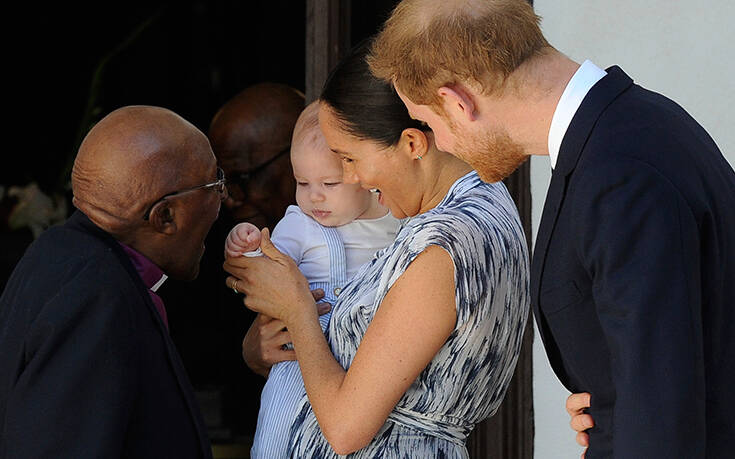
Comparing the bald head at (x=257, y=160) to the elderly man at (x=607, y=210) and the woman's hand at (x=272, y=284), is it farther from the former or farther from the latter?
the elderly man at (x=607, y=210)

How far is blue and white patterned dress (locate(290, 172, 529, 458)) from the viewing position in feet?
6.43

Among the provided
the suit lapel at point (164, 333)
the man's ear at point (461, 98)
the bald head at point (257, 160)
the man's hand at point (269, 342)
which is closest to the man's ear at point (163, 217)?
the suit lapel at point (164, 333)

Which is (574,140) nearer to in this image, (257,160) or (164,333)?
Answer: (164,333)

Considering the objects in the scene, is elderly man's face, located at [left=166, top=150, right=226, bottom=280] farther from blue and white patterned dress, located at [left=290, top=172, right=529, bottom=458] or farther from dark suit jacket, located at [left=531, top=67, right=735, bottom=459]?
dark suit jacket, located at [left=531, top=67, right=735, bottom=459]

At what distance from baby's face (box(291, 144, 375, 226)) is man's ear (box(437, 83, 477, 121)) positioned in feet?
3.29

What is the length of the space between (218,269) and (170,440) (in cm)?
383

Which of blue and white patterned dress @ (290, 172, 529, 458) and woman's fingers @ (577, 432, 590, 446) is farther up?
blue and white patterned dress @ (290, 172, 529, 458)

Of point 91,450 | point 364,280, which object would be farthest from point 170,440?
point 364,280

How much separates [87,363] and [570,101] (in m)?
0.98

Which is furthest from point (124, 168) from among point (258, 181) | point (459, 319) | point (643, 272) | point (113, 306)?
point (258, 181)

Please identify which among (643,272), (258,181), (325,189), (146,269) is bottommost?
(643,272)

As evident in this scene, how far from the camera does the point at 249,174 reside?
11.2 feet

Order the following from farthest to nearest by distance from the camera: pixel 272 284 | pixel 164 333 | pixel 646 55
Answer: pixel 646 55
pixel 272 284
pixel 164 333

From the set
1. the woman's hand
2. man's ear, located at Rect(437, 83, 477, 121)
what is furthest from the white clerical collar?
the woman's hand
